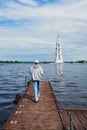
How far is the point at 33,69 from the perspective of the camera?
16344 mm

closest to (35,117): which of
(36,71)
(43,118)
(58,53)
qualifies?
(43,118)

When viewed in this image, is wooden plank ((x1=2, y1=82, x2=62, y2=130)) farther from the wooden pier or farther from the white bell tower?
the white bell tower

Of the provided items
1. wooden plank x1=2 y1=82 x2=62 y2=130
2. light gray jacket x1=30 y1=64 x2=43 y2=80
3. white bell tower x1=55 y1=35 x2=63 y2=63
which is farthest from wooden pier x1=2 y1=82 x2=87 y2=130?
white bell tower x1=55 y1=35 x2=63 y2=63

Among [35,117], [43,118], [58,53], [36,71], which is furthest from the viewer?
[58,53]

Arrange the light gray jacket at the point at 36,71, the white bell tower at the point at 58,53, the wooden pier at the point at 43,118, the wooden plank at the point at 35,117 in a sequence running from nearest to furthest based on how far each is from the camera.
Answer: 1. the wooden pier at the point at 43,118
2. the wooden plank at the point at 35,117
3. the light gray jacket at the point at 36,71
4. the white bell tower at the point at 58,53

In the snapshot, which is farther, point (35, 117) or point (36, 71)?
point (36, 71)

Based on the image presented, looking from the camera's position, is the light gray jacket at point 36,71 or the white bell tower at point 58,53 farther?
the white bell tower at point 58,53

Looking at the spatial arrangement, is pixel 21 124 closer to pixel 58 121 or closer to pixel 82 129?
pixel 58 121

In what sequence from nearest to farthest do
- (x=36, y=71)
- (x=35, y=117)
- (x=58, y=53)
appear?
1. (x=35, y=117)
2. (x=36, y=71)
3. (x=58, y=53)

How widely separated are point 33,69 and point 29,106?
2.09 meters

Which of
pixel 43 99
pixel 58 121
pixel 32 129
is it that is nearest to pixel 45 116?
pixel 58 121

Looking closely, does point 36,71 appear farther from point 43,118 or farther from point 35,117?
point 43,118

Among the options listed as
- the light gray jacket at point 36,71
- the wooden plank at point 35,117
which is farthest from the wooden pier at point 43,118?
the light gray jacket at point 36,71

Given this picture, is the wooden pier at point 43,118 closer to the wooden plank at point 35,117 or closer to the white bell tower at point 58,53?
the wooden plank at point 35,117
